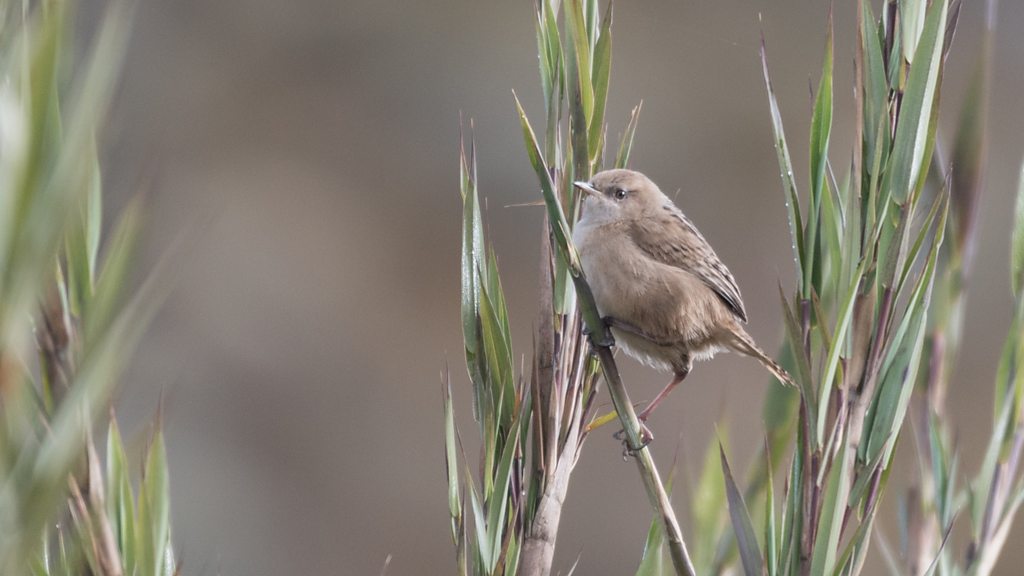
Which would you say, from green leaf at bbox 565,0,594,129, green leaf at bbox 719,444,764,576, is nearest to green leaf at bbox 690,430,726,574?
green leaf at bbox 719,444,764,576

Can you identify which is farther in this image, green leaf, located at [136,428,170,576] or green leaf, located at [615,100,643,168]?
green leaf, located at [615,100,643,168]

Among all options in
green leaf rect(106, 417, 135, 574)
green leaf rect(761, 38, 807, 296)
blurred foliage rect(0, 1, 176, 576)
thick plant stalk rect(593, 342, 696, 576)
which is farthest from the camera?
green leaf rect(761, 38, 807, 296)

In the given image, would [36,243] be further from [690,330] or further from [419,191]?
[419,191]

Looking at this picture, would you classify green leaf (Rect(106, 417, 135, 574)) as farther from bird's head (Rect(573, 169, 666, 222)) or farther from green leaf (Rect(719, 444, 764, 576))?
bird's head (Rect(573, 169, 666, 222))

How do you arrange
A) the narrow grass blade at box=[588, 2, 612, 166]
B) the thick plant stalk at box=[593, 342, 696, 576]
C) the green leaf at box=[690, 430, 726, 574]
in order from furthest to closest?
the green leaf at box=[690, 430, 726, 574] < the narrow grass blade at box=[588, 2, 612, 166] < the thick plant stalk at box=[593, 342, 696, 576]

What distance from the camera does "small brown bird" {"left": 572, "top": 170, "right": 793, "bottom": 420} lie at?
2395 millimetres

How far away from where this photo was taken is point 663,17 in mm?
6098

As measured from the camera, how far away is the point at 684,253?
2637mm

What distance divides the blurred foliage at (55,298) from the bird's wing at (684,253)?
6.15 ft

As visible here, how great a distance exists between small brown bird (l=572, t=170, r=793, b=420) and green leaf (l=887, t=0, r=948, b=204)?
117cm

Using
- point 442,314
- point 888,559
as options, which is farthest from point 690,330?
point 442,314

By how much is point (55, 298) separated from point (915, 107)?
88 cm

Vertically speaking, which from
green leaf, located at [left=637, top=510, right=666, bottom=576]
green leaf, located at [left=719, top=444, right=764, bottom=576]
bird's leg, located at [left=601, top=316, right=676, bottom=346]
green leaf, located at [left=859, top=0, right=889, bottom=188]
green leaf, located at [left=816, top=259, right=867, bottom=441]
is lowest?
bird's leg, located at [left=601, top=316, right=676, bottom=346]

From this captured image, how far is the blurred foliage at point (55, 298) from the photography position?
54cm
